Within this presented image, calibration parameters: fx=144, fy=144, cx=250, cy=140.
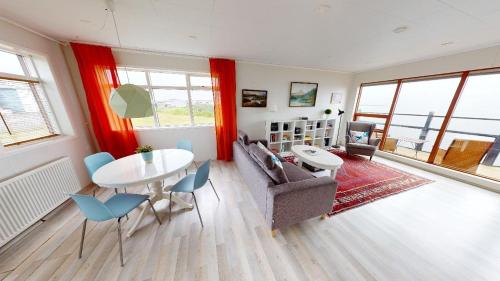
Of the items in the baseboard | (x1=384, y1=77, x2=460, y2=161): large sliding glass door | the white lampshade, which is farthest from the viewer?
(x1=384, y1=77, x2=460, y2=161): large sliding glass door

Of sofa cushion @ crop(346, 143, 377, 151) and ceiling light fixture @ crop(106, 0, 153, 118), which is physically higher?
ceiling light fixture @ crop(106, 0, 153, 118)

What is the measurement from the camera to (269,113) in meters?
4.01

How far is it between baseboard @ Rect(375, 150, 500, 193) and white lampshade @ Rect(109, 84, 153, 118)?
5.38 metres

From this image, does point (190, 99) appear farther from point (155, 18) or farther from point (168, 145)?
point (155, 18)

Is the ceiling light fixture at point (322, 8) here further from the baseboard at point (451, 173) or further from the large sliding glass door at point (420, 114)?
the baseboard at point (451, 173)

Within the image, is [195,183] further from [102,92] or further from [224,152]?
[102,92]

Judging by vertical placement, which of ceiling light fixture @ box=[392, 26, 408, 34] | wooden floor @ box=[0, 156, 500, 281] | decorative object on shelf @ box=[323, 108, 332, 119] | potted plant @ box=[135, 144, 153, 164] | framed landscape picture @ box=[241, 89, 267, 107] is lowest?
wooden floor @ box=[0, 156, 500, 281]

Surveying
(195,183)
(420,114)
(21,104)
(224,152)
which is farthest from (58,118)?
(420,114)

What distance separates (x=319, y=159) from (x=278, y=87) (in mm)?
2215

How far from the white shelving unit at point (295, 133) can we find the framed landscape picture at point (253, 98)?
0.56 metres

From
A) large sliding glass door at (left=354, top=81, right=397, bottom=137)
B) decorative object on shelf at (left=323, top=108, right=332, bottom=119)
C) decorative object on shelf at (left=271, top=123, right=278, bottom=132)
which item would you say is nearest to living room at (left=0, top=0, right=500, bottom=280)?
large sliding glass door at (left=354, top=81, right=397, bottom=137)

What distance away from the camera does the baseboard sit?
99.9 inches

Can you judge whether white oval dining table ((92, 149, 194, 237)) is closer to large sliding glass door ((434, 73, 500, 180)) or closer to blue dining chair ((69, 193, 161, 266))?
blue dining chair ((69, 193, 161, 266))

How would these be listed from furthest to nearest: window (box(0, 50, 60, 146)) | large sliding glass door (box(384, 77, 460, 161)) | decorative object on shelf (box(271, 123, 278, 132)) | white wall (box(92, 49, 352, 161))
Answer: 1. decorative object on shelf (box(271, 123, 278, 132))
2. large sliding glass door (box(384, 77, 460, 161))
3. white wall (box(92, 49, 352, 161))
4. window (box(0, 50, 60, 146))
